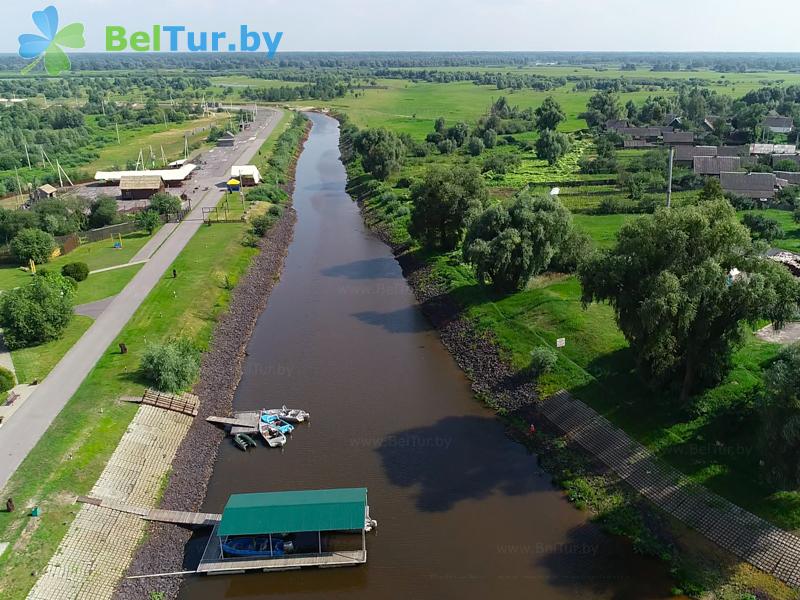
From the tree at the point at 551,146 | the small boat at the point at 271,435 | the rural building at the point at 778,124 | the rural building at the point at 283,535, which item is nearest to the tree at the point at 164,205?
the small boat at the point at 271,435

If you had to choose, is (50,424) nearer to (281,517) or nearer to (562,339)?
(281,517)

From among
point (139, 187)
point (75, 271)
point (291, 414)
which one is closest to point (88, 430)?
point (291, 414)

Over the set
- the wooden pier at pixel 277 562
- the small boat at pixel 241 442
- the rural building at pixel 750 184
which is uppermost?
the rural building at pixel 750 184

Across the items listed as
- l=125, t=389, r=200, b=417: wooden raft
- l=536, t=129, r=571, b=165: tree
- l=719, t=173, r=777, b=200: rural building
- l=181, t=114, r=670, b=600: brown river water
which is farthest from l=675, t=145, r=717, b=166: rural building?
l=125, t=389, r=200, b=417: wooden raft

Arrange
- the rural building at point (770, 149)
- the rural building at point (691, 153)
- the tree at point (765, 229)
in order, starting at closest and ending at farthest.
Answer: the tree at point (765, 229)
the rural building at point (691, 153)
the rural building at point (770, 149)

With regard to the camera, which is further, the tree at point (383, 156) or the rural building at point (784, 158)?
the tree at point (383, 156)

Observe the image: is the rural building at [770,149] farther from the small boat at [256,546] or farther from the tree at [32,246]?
the small boat at [256,546]
